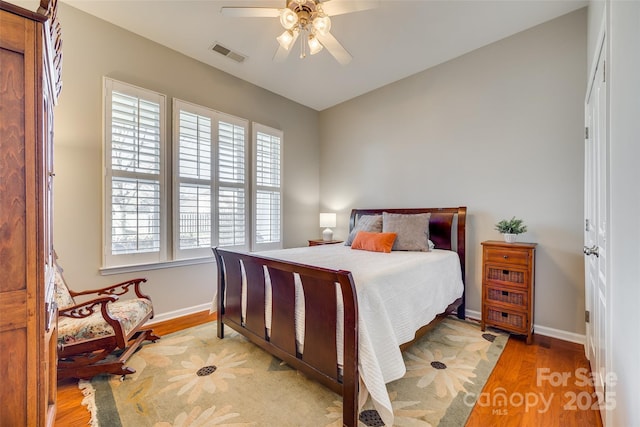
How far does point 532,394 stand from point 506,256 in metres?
1.17

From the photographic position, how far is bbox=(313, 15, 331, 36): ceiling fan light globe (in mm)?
1961

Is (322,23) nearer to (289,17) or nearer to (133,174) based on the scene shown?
(289,17)

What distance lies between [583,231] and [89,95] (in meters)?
4.71

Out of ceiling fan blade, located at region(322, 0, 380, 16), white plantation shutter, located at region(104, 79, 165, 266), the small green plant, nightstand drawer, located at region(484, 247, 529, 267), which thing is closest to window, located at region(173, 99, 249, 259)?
white plantation shutter, located at region(104, 79, 165, 266)

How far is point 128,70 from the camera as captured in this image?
2807 millimetres

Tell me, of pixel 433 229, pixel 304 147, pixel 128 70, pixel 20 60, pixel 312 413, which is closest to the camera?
pixel 20 60

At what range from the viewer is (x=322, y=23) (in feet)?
6.46

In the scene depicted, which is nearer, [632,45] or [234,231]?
[632,45]

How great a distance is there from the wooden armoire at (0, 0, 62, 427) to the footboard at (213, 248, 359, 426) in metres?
1.17

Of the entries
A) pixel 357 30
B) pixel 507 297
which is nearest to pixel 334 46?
pixel 357 30

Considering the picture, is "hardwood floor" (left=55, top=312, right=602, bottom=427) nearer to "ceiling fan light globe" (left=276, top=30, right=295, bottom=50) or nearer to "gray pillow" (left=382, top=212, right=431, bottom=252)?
"gray pillow" (left=382, top=212, right=431, bottom=252)

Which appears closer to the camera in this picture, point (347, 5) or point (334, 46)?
point (347, 5)

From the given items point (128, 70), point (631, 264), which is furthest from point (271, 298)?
point (128, 70)

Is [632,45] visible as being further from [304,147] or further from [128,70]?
[304,147]
